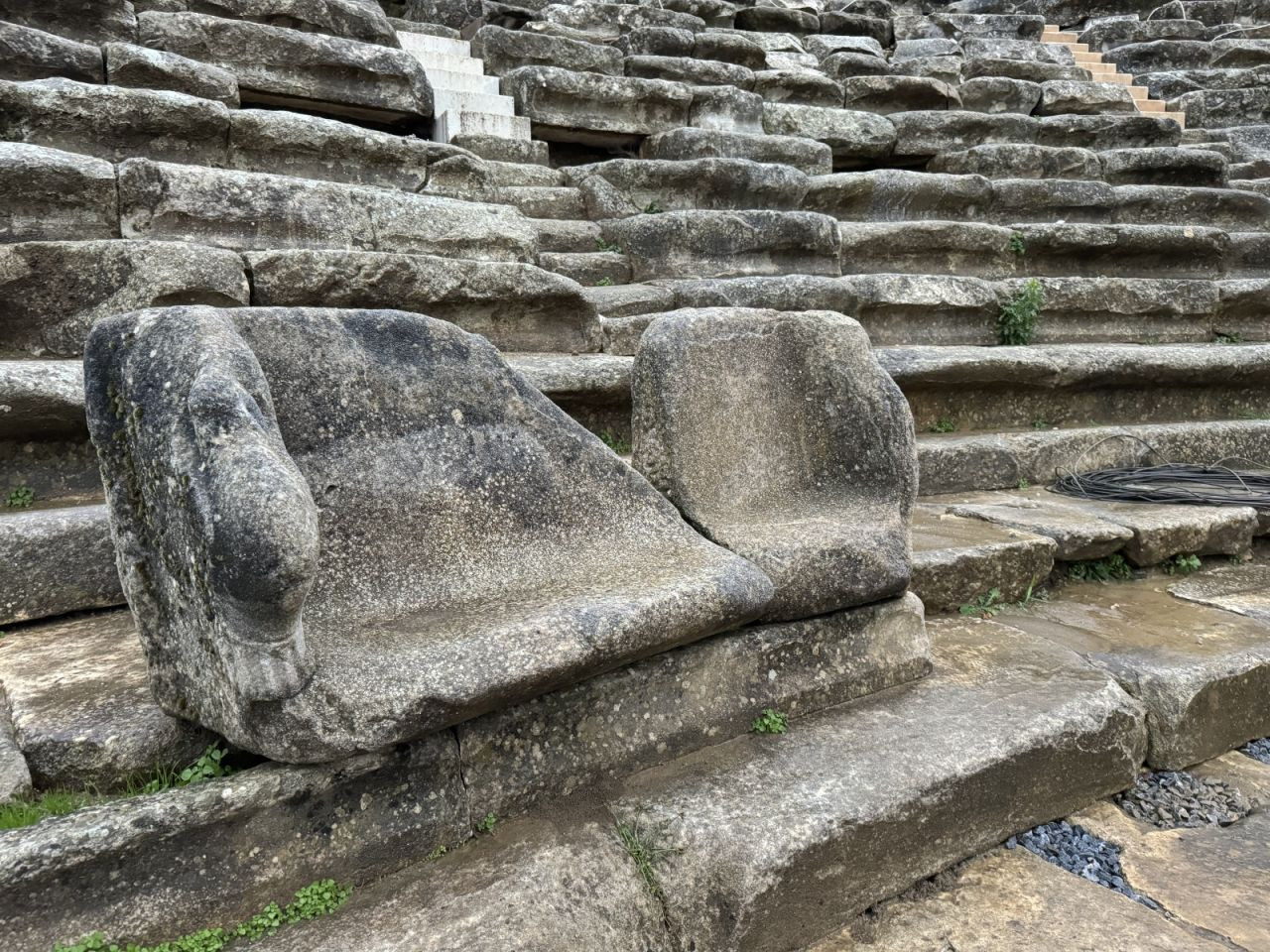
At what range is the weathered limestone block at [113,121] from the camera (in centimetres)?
319

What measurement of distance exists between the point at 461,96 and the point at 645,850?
15.6ft

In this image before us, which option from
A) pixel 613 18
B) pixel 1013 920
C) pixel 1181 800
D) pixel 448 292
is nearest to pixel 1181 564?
pixel 1181 800

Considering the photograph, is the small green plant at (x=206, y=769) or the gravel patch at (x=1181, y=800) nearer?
the small green plant at (x=206, y=769)

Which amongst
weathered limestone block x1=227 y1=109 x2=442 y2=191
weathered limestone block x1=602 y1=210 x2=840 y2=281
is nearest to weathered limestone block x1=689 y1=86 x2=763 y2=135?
weathered limestone block x1=602 y1=210 x2=840 y2=281

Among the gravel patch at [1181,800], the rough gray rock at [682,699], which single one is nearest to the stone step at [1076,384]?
the rough gray rock at [682,699]

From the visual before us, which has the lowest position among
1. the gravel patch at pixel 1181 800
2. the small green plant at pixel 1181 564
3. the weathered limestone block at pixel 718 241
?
the gravel patch at pixel 1181 800

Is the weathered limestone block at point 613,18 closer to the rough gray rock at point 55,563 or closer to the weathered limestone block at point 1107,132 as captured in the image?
the weathered limestone block at point 1107,132

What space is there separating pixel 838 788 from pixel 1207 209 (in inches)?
240

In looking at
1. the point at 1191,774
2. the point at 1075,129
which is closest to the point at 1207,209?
the point at 1075,129

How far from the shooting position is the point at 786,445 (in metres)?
2.35

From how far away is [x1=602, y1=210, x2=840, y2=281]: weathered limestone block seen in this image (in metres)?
4.36

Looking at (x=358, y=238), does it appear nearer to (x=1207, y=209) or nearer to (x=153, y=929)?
(x=153, y=929)

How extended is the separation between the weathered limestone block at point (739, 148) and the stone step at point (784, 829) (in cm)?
403

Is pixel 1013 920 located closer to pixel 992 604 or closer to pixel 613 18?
pixel 992 604
